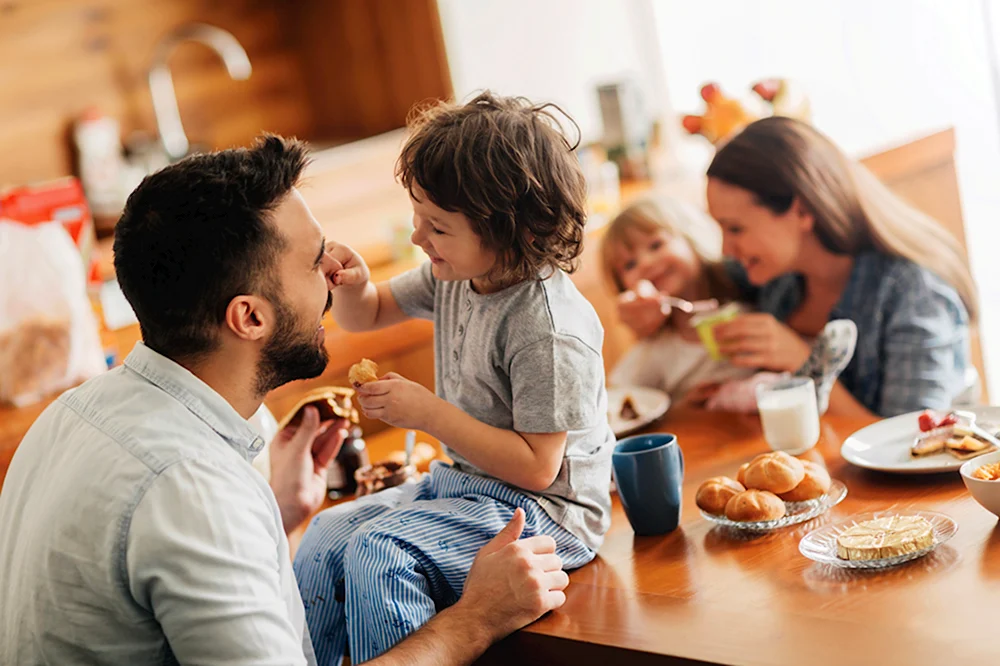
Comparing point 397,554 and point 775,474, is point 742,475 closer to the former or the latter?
point 775,474

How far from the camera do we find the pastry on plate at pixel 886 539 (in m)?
1.23

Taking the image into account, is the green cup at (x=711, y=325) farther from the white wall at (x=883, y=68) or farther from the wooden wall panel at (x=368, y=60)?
the wooden wall panel at (x=368, y=60)

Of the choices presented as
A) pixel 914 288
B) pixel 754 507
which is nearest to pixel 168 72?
pixel 914 288

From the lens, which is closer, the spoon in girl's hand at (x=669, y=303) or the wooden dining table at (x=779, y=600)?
the wooden dining table at (x=779, y=600)

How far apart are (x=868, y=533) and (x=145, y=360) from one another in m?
0.81

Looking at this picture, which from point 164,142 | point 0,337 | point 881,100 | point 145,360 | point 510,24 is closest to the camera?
point 145,360

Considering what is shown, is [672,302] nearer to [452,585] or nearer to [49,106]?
[452,585]

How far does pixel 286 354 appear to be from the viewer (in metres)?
1.30

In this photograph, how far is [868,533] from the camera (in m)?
1.27

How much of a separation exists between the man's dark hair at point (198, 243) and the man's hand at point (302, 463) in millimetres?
447

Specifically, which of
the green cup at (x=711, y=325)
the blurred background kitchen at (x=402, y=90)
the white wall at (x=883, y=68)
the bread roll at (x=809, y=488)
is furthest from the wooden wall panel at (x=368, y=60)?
the bread roll at (x=809, y=488)

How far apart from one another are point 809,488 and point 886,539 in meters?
0.19

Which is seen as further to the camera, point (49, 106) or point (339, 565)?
point (49, 106)

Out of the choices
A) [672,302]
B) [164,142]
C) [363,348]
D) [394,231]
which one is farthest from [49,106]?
[672,302]
